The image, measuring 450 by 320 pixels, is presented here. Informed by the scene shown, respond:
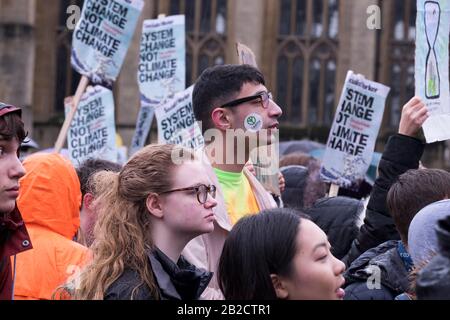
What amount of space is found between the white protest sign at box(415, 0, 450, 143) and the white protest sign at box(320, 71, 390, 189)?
1828 mm

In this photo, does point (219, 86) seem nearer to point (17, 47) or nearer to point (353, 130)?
point (353, 130)

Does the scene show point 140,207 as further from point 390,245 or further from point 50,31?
point 50,31

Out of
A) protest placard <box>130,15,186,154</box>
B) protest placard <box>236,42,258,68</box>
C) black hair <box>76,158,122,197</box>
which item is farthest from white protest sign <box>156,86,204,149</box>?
black hair <box>76,158,122,197</box>

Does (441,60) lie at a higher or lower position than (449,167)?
higher

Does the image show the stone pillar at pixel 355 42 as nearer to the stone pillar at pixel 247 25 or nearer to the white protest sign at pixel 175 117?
the stone pillar at pixel 247 25

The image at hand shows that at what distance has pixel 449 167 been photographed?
24828 mm

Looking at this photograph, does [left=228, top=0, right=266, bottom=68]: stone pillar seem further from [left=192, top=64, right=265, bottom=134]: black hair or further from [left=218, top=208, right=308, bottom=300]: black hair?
[left=218, top=208, right=308, bottom=300]: black hair

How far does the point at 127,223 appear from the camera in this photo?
11.0 feet

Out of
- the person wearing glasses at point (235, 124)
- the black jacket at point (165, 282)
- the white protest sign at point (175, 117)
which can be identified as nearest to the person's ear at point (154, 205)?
the black jacket at point (165, 282)

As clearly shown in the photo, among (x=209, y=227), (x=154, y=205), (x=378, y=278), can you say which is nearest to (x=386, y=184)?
(x=378, y=278)

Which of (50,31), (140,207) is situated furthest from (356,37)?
(140,207)

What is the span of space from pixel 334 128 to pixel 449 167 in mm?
18410

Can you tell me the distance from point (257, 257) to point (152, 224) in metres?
0.53

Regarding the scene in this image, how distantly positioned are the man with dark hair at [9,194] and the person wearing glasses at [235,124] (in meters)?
0.94
